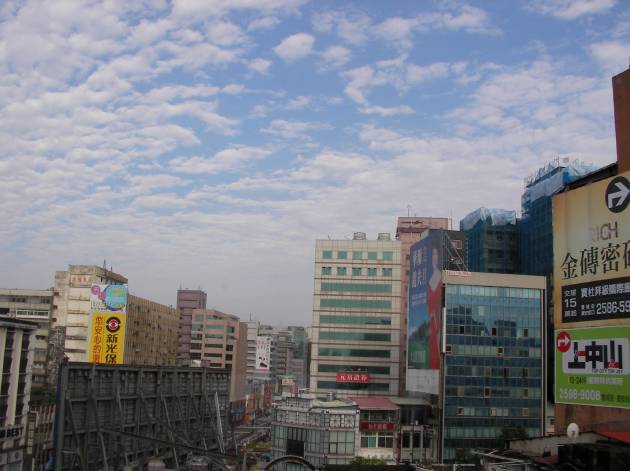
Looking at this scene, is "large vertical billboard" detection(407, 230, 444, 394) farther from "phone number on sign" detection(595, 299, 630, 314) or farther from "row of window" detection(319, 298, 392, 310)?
"phone number on sign" detection(595, 299, 630, 314)

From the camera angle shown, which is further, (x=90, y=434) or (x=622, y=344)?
(x=622, y=344)

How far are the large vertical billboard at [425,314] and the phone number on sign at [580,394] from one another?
118 feet

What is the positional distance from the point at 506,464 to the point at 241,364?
428 ft

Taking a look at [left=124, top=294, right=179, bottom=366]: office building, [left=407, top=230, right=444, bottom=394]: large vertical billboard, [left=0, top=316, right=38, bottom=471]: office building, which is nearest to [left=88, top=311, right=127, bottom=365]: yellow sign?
[left=124, top=294, right=179, bottom=366]: office building

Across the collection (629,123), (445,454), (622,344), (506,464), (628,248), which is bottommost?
(445,454)

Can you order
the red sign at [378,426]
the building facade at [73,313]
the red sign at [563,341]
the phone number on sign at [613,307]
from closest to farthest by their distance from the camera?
the phone number on sign at [613,307], the red sign at [563,341], the red sign at [378,426], the building facade at [73,313]

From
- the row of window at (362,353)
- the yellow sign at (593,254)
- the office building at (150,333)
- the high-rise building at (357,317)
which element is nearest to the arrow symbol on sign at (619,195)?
the yellow sign at (593,254)

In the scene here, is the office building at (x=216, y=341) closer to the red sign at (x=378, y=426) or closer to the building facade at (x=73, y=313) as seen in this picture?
the building facade at (x=73, y=313)

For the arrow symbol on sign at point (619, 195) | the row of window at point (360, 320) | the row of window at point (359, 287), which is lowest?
the row of window at point (360, 320)

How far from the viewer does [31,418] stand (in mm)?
58812

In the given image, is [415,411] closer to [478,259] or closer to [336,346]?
[336,346]

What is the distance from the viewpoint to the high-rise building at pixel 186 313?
14835 cm

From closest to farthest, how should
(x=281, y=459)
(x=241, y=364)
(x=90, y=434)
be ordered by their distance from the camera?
(x=281, y=459)
(x=90, y=434)
(x=241, y=364)

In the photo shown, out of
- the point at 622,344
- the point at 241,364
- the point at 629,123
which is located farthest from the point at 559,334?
the point at 241,364
